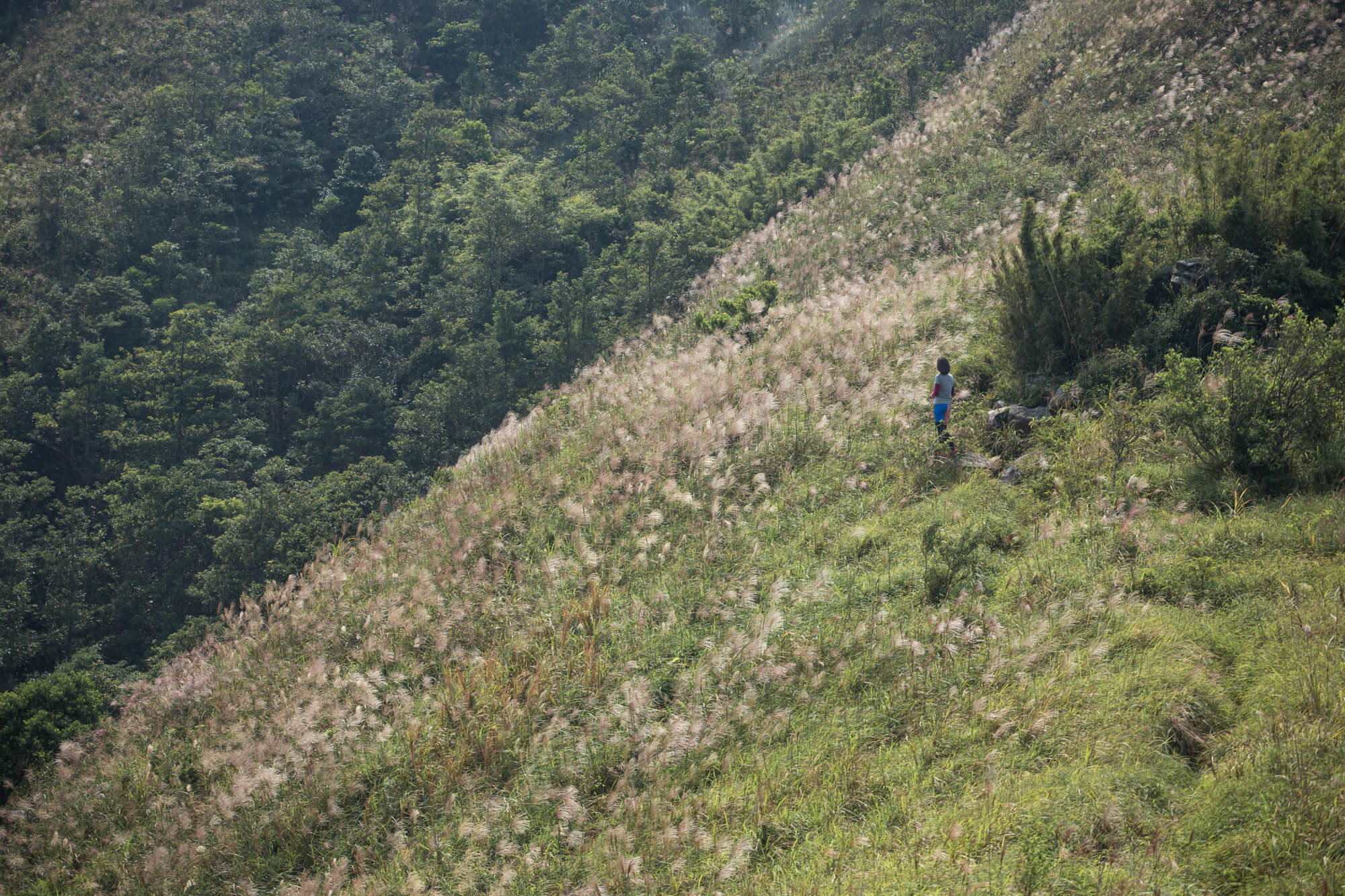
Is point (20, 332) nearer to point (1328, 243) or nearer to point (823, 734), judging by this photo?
point (823, 734)

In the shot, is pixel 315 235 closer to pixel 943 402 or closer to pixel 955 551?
pixel 943 402

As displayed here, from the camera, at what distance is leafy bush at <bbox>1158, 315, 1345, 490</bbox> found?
521cm

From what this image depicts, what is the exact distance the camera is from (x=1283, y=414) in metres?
5.24

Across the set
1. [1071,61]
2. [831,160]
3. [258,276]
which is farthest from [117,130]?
[1071,61]

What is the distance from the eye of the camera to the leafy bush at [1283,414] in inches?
205

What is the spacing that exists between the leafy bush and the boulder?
1.51 m

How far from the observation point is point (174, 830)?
5.43 m

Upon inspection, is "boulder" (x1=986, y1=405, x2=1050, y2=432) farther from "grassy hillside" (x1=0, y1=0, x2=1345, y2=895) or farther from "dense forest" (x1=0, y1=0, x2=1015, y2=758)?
"dense forest" (x1=0, y1=0, x2=1015, y2=758)

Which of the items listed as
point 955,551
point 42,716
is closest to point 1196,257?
point 955,551

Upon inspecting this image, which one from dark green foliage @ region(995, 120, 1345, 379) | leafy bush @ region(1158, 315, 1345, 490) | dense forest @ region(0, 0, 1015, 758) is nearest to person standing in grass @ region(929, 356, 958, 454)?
dark green foliage @ region(995, 120, 1345, 379)

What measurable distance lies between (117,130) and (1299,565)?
4742 centimetres

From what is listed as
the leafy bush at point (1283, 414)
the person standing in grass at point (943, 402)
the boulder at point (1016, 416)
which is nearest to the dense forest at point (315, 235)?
the person standing in grass at point (943, 402)

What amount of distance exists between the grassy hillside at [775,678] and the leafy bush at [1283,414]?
0.89ft

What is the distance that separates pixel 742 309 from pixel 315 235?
29593 mm
